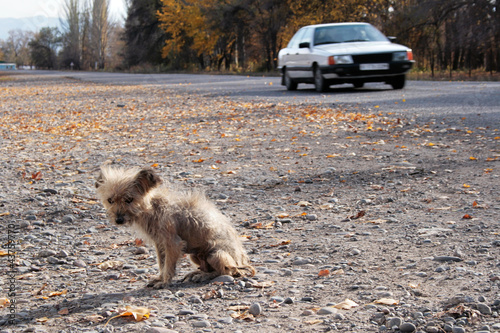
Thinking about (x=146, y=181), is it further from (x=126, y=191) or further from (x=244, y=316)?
(x=244, y=316)

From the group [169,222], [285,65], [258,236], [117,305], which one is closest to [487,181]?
[258,236]

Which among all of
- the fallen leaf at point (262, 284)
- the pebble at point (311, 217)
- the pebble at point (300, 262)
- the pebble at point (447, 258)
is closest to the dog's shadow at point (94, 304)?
the fallen leaf at point (262, 284)

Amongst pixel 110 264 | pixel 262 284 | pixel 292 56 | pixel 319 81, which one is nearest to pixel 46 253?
pixel 110 264

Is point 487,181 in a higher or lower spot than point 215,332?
higher

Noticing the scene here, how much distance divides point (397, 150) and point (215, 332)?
6.19 m

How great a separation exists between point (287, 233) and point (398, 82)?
14961mm

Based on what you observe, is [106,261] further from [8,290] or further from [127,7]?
[127,7]

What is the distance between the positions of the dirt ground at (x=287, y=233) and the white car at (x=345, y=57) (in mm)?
6448

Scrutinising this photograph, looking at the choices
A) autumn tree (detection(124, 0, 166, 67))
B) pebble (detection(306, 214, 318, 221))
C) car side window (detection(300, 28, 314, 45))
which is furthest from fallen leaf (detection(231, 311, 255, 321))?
autumn tree (detection(124, 0, 166, 67))

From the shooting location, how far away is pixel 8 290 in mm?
4031

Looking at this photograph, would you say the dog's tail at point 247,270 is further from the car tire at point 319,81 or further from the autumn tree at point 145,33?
the autumn tree at point 145,33

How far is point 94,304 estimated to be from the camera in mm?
3719

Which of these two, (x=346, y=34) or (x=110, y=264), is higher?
(x=346, y=34)

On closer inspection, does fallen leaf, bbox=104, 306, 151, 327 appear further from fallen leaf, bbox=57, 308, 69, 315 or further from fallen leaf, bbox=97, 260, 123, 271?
fallen leaf, bbox=97, 260, 123, 271
